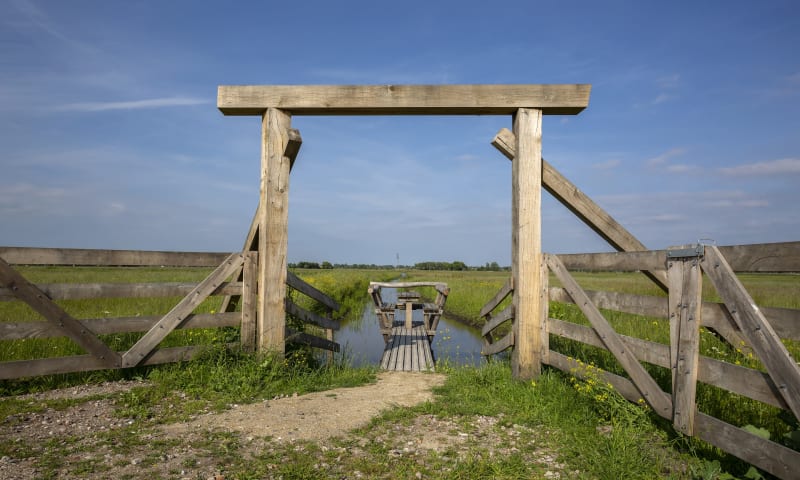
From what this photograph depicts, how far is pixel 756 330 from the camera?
299 centimetres

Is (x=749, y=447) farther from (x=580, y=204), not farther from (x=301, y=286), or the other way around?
(x=301, y=286)

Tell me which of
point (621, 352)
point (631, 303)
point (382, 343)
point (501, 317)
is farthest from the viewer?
point (382, 343)

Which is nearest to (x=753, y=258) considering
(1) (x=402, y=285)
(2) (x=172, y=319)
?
(2) (x=172, y=319)

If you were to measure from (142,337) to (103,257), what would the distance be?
1.09m

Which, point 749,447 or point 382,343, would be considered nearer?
point 749,447

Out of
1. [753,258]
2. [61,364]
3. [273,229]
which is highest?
[273,229]

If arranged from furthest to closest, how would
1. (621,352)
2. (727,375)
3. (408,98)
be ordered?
(408,98), (621,352), (727,375)

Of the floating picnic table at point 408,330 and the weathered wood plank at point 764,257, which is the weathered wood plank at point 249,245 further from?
the weathered wood plank at point 764,257

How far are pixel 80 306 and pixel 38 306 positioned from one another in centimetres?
684

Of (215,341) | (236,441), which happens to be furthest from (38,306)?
(236,441)

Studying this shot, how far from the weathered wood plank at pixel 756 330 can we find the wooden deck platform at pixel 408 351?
18.0ft

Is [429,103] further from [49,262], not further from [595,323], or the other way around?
[49,262]

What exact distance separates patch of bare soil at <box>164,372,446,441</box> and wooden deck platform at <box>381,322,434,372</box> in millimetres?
2303

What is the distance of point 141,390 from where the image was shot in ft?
18.2
